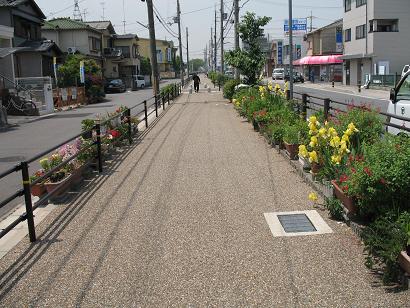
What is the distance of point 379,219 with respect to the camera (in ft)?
15.6

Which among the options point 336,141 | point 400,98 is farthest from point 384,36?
point 336,141

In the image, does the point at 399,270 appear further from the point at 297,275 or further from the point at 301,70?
the point at 301,70

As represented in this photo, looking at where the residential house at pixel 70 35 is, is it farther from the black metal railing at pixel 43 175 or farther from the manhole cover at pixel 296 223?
the manhole cover at pixel 296 223

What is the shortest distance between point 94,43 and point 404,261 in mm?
61186

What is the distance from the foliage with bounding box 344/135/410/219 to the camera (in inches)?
177

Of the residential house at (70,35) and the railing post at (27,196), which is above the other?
the residential house at (70,35)

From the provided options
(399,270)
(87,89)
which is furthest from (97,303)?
(87,89)

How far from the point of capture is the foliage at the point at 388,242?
4.02 m

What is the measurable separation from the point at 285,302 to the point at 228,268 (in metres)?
0.83

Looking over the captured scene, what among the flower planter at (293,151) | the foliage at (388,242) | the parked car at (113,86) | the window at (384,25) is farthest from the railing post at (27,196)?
the parked car at (113,86)

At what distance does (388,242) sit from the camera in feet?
13.8

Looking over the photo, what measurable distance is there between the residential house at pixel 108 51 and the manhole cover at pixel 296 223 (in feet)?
202

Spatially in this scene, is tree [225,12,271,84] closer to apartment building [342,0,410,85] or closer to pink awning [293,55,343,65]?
apartment building [342,0,410,85]

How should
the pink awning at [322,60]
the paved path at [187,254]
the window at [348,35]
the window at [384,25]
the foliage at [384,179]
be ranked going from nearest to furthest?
1. the paved path at [187,254]
2. the foliage at [384,179]
3. the window at [384,25]
4. the window at [348,35]
5. the pink awning at [322,60]
